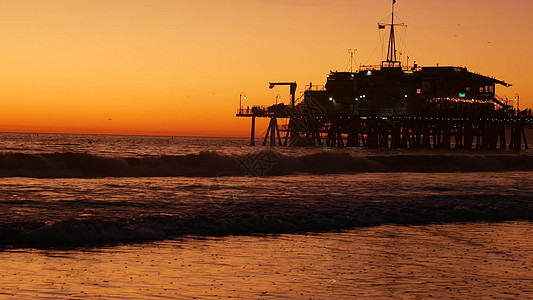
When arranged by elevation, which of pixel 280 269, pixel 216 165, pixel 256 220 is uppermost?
pixel 216 165

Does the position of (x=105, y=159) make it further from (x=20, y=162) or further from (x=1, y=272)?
(x=1, y=272)

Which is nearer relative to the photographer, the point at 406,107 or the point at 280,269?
the point at 280,269

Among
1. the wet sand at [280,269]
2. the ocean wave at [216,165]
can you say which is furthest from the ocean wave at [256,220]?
the ocean wave at [216,165]

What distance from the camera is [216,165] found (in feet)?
160

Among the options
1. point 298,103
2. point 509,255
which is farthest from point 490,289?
point 298,103

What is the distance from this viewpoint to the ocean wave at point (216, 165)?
42.1 meters

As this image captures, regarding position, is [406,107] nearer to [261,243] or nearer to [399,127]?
[399,127]

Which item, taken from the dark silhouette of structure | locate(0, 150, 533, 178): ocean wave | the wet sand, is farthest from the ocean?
the dark silhouette of structure

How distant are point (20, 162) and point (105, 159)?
5357mm

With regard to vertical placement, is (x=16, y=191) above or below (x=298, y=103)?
below

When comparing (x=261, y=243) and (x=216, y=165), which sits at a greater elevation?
(x=216, y=165)

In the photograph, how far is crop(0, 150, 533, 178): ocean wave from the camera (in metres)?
42.1

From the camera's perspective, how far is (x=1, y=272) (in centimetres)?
1156

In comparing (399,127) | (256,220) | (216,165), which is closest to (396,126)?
(399,127)
